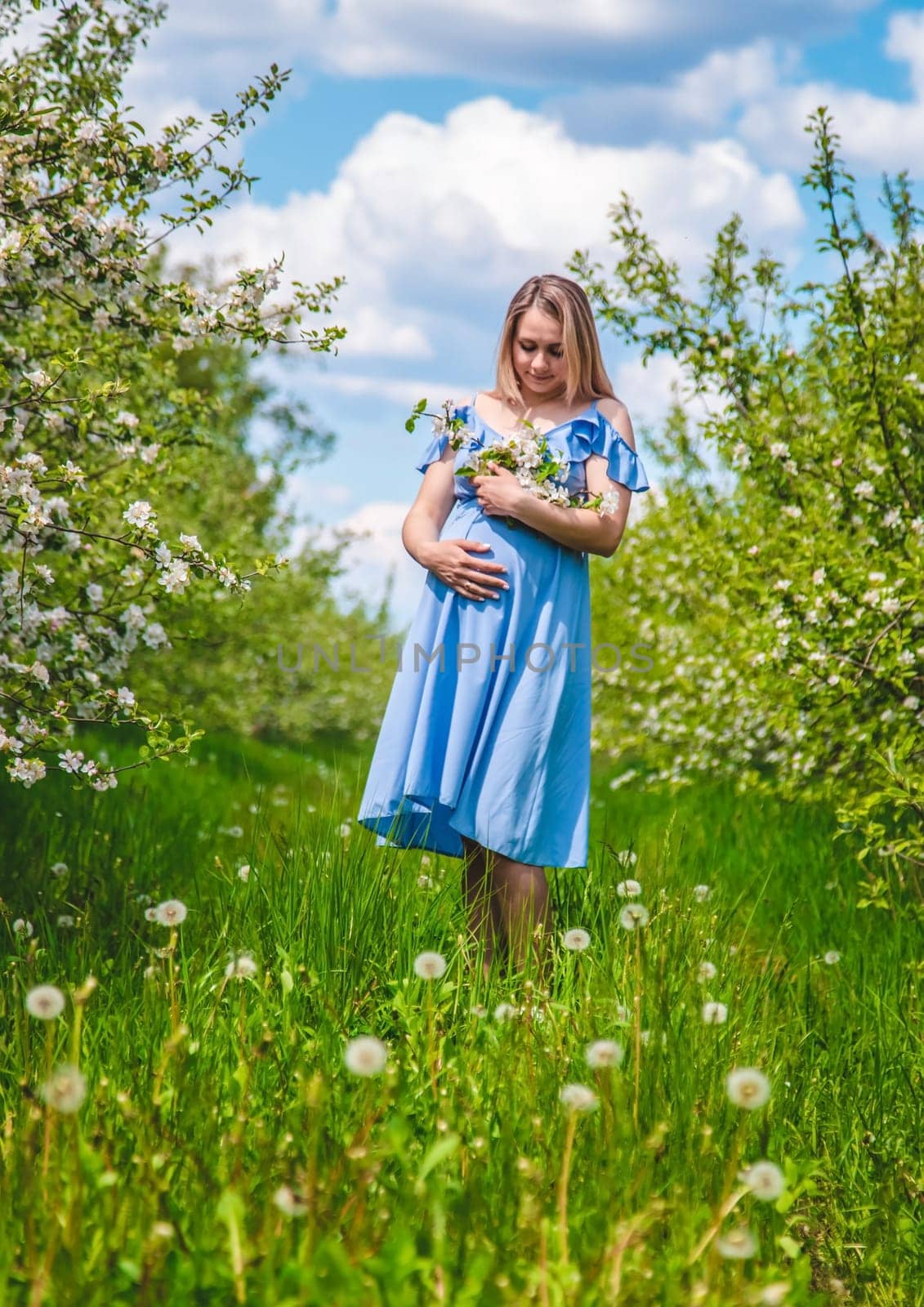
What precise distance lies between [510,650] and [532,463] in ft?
1.87

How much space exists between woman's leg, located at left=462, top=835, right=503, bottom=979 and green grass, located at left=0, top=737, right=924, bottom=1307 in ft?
0.23

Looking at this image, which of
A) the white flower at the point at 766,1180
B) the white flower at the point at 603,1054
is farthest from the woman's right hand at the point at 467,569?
the white flower at the point at 766,1180

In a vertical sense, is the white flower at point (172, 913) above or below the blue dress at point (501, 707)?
below

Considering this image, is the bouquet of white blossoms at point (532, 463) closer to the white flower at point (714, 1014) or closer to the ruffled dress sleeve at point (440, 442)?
the ruffled dress sleeve at point (440, 442)

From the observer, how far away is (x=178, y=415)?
5.30 meters

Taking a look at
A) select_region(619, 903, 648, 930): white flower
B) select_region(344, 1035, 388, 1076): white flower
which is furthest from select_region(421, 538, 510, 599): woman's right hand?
select_region(344, 1035, 388, 1076): white flower

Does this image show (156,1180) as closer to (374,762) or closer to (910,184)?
(374,762)

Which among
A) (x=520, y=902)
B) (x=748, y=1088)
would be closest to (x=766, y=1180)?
(x=748, y=1088)

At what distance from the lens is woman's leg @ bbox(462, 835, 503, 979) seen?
3.59 m

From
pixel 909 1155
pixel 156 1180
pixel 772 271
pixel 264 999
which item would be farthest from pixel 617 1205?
pixel 772 271

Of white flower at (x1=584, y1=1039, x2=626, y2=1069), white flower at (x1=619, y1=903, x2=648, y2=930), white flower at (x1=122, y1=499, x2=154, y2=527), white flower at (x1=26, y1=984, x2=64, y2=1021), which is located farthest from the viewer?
white flower at (x1=122, y1=499, x2=154, y2=527)

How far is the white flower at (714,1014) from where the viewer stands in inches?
103

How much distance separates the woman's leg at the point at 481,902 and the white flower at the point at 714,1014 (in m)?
0.89

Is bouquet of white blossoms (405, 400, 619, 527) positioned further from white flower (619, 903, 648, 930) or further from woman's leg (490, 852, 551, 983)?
white flower (619, 903, 648, 930)
